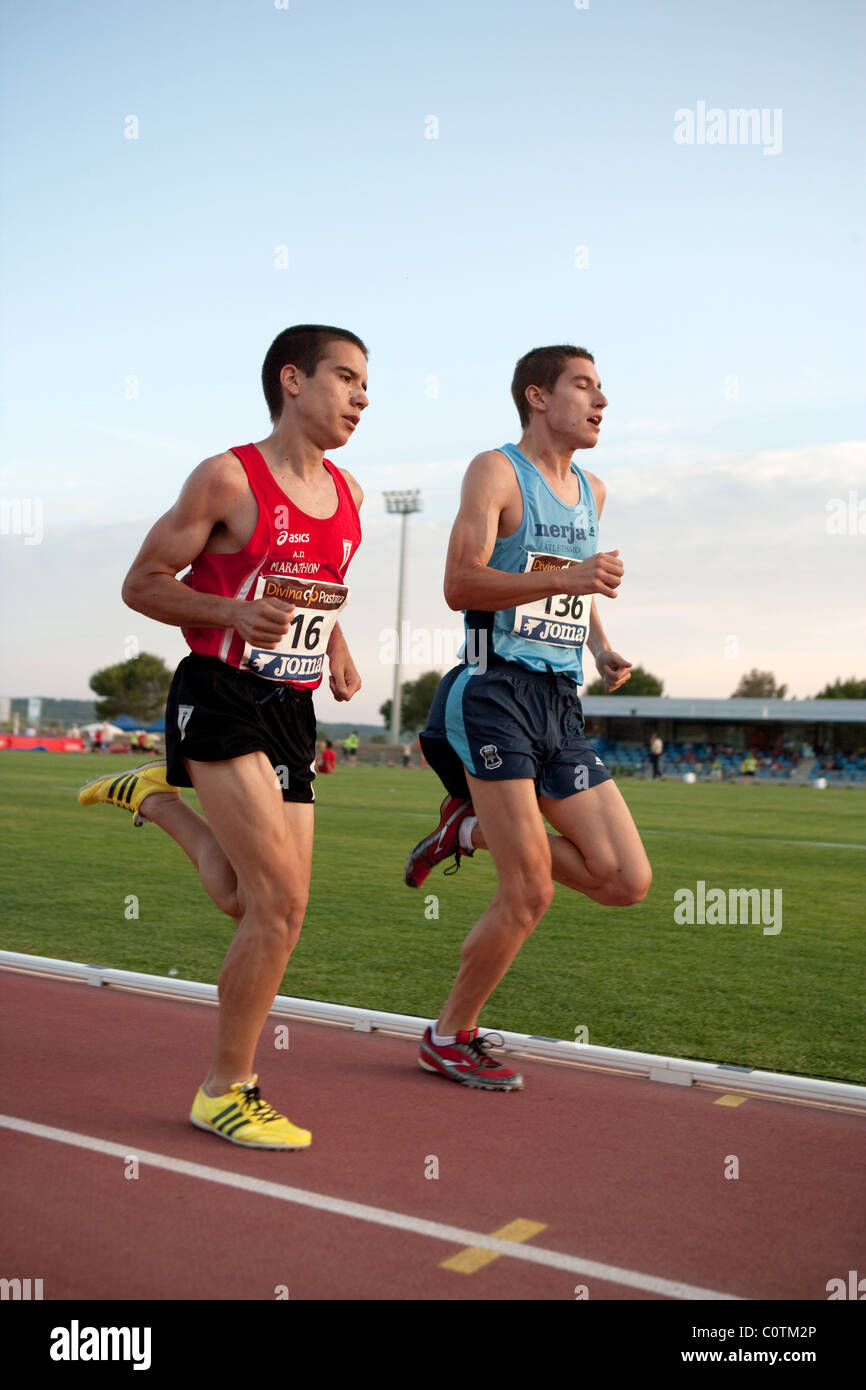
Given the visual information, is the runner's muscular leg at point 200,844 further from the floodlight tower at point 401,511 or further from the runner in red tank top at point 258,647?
the floodlight tower at point 401,511

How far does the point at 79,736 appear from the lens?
2911 inches

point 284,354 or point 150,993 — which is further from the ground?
point 284,354

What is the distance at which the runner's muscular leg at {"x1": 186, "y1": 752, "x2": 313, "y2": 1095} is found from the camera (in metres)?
3.87

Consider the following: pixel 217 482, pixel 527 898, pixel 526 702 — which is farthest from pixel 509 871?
pixel 217 482

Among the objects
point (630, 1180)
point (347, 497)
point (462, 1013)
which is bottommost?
point (630, 1180)

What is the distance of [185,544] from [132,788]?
4.30 feet

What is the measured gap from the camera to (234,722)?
155 inches

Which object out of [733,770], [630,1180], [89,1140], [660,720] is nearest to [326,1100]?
[89,1140]

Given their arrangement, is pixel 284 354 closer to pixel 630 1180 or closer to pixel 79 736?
pixel 630 1180

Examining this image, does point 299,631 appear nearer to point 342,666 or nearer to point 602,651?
point 342,666

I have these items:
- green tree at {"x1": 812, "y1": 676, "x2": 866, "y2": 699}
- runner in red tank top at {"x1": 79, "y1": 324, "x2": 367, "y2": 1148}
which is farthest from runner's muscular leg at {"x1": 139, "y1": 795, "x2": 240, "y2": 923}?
green tree at {"x1": 812, "y1": 676, "x2": 866, "y2": 699}

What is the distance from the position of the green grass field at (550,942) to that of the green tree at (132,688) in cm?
11197

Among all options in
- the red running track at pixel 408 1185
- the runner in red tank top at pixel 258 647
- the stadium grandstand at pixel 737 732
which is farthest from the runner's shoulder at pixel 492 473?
the stadium grandstand at pixel 737 732

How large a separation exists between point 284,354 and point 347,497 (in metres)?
0.53
